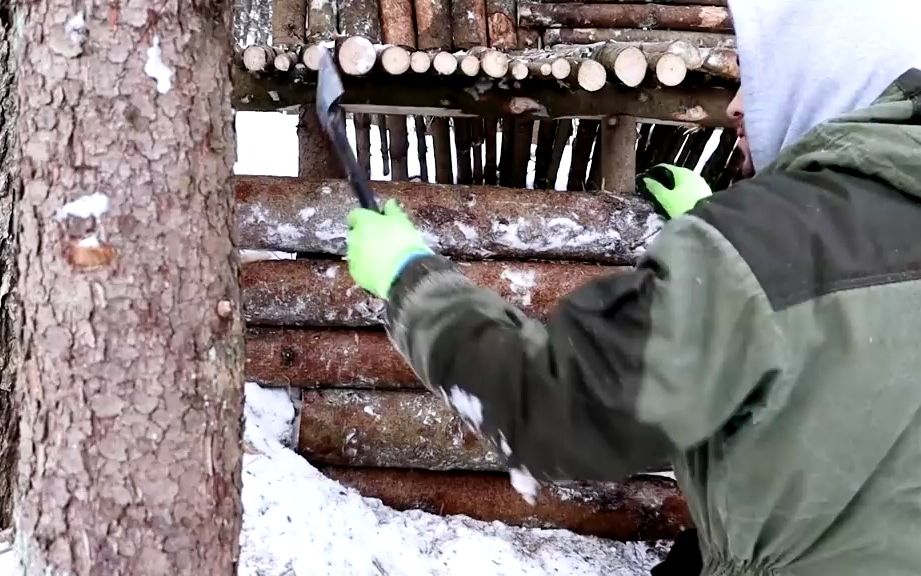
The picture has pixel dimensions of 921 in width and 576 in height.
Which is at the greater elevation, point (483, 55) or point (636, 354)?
point (483, 55)

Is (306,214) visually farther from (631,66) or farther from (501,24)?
(501,24)

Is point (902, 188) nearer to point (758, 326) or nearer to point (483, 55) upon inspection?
point (758, 326)

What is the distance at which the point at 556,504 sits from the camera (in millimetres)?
3465

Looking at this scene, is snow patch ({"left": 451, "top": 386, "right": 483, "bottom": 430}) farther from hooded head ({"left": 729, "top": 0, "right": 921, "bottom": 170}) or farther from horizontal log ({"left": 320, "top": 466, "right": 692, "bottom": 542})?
horizontal log ({"left": 320, "top": 466, "right": 692, "bottom": 542})

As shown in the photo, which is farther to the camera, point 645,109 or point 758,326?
point 645,109

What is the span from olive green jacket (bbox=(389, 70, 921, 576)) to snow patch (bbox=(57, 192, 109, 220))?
0.79 meters

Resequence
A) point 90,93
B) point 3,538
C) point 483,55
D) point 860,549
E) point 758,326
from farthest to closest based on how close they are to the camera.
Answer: point 483,55, point 3,538, point 90,93, point 860,549, point 758,326

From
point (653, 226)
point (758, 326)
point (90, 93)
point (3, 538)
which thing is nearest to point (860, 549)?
point (758, 326)

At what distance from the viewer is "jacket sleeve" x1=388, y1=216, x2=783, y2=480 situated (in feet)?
3.05

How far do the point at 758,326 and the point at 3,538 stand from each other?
2.33 meters

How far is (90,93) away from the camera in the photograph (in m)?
1.47

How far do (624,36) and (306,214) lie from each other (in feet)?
13.7

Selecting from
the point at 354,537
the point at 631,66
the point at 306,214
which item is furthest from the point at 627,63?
the point at 354,537

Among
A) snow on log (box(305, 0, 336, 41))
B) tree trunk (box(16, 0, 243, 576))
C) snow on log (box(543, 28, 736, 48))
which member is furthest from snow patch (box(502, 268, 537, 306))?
snow on log (box(543, 28, 736, 48))
